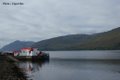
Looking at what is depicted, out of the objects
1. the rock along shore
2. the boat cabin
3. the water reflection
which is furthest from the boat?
the rock along shore

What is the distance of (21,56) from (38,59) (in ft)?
44.2

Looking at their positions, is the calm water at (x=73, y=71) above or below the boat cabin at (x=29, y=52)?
below

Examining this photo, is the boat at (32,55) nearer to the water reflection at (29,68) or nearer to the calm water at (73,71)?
the water reflection at (29,68)

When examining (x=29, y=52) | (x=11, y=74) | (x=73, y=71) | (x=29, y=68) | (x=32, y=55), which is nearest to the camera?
(x=11, y=74)

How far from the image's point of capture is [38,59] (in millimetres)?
118562

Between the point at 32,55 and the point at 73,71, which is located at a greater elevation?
the point at 32,55

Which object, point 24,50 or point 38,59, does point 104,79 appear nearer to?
point 38,59

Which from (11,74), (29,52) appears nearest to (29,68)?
(11,74)

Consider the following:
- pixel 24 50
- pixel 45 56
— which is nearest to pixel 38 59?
pixel 45 56

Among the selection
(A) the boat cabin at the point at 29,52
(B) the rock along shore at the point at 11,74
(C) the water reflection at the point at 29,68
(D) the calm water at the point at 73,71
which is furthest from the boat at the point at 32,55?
(B) the rock along shore at the point at 11,74

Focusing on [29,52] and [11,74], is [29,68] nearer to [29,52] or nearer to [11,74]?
[11,74]

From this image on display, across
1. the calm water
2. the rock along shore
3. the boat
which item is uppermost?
the boat

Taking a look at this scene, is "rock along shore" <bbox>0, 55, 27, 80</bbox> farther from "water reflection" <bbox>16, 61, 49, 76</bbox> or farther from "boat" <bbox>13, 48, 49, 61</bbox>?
"boat" <bbox>13, 48, 49, 61</bbox>

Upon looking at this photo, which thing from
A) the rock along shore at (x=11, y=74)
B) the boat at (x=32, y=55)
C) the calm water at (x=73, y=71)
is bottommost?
the calm water at (x=73, y=71)
